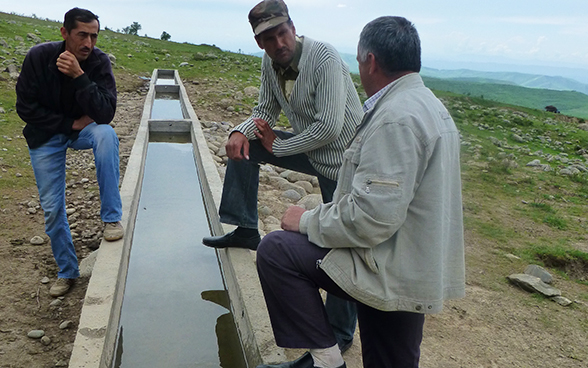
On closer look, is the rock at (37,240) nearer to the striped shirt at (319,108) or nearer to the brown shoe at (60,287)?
the brown shoe at (60,287)

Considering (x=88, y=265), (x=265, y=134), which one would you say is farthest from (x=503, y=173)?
(x=88, y=265)

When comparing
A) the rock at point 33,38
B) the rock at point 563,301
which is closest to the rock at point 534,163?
the rock at point 563,301

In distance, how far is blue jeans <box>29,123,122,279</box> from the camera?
3.40 m

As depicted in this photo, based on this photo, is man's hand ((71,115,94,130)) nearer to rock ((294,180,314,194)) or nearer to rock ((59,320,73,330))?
rock ((59,320,73,330))

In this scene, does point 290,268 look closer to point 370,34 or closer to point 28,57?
point 370,34

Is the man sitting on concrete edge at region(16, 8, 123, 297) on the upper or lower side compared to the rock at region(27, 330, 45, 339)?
upper

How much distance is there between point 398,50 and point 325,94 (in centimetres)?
96

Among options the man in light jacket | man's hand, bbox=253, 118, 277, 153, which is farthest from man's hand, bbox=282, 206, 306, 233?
man's hand, bbox=253, 118, 277, 153

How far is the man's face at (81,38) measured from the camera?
3365mm

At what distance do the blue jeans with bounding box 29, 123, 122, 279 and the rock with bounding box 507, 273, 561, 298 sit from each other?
330 cm

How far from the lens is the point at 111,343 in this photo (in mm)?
2859

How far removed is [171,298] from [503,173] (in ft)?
20.0

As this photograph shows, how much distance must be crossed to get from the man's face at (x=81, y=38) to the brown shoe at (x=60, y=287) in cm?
160

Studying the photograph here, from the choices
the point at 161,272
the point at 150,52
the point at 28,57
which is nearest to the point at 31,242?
the point at 161,272
